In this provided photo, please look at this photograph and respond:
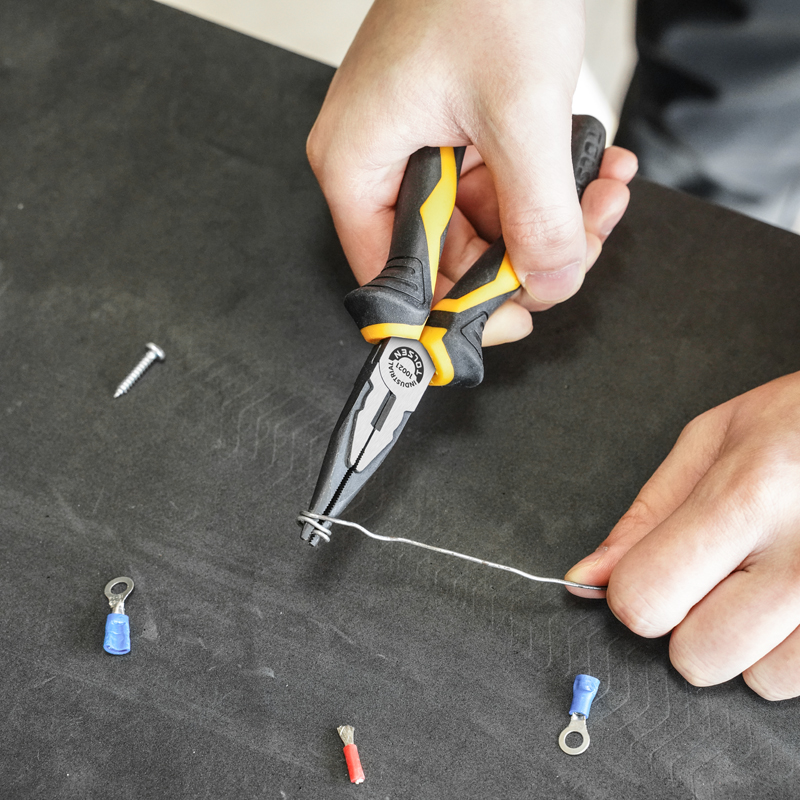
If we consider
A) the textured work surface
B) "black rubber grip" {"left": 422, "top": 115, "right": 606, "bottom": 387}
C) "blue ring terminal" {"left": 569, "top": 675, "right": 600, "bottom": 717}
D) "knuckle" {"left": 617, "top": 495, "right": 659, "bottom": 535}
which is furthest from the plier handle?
"blue ring terminal" {"left": 569, "top": 675, "right": 600, "bottom": 717}

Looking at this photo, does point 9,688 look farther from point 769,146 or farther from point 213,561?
point 769,146

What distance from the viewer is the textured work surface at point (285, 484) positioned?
0.68 m

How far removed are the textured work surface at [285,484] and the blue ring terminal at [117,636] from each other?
15 millimetres

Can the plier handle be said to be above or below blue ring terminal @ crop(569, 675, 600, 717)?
above

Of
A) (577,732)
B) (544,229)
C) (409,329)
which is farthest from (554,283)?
(577,732)

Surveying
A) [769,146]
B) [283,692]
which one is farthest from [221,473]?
[769,146]

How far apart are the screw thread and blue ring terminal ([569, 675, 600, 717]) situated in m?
0.58

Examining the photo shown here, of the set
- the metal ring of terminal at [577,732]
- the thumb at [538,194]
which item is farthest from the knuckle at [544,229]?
the metal ring of terminal at [577,732]

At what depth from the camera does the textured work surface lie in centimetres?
68

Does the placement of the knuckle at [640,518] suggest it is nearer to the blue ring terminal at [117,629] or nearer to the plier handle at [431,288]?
the plier handle at [431,288]

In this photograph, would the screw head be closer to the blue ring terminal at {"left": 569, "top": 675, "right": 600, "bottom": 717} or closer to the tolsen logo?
the tolsen logo

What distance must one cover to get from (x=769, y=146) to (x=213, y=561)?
107 cm

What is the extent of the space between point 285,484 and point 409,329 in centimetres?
22

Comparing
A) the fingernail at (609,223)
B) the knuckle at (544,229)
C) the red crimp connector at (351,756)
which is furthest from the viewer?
the fingernail at (609,223)
